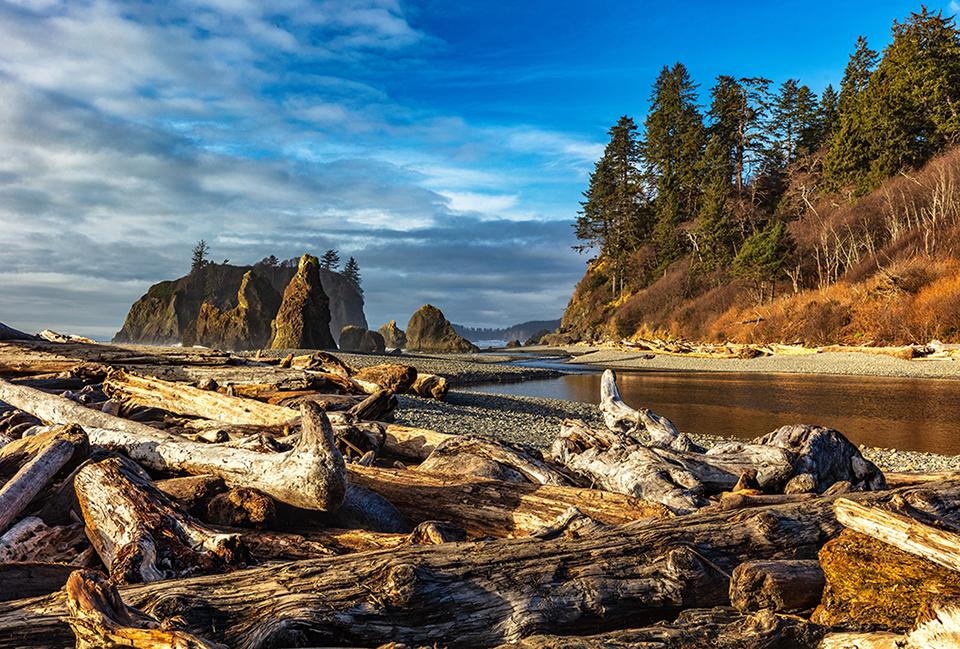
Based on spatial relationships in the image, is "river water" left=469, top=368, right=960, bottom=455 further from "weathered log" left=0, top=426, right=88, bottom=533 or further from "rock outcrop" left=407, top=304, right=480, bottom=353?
"rock outcrop" left=407, top=304, right=480, bottom=353

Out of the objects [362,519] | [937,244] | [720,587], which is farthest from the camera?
[937,244]

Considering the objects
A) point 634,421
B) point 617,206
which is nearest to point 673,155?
point 617,206

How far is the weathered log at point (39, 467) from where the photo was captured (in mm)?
4516

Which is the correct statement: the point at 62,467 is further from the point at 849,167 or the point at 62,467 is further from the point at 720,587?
the point at 849,167

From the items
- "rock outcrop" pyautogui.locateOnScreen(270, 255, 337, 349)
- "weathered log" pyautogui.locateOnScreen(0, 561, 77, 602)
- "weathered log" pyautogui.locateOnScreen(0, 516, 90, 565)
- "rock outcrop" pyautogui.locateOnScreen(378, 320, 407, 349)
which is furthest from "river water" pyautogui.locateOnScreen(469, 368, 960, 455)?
"rock outcrop" pyautogui.locateOnScreen(378, 320, 407, 349)

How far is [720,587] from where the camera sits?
3.38 m

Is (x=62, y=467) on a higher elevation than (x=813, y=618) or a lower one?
higher

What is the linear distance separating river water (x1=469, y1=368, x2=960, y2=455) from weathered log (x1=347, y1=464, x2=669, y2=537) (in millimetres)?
11022

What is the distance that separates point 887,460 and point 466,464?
29.4 feet

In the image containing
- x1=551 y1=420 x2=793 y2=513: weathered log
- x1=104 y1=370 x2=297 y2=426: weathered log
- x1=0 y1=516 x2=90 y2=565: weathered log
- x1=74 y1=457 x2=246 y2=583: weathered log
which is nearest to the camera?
x1=74 y1=457 x2=246 y2=583: weathered log

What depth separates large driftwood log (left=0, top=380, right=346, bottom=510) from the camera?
460cm

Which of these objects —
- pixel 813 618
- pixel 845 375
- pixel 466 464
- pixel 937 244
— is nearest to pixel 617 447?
pixel 466 464

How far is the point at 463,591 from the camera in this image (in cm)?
305

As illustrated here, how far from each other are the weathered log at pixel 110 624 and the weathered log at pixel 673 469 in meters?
3.94
